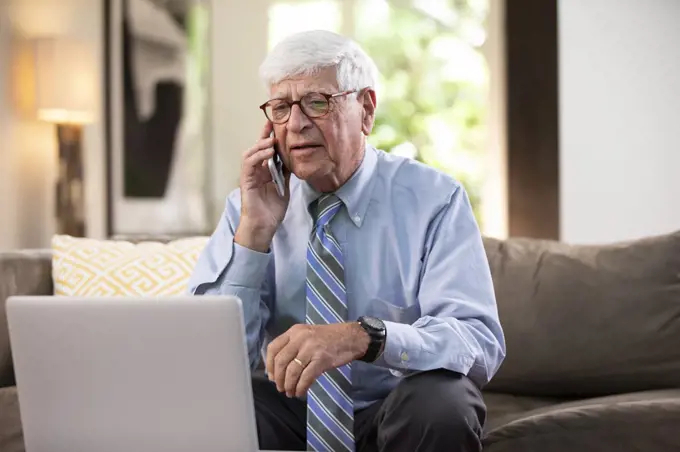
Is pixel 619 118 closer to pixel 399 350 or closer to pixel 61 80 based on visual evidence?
pixel 399 350

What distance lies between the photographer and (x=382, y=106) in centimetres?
370

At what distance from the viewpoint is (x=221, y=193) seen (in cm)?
392

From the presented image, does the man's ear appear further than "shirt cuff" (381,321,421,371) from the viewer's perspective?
Yes

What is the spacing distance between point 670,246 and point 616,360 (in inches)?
12.0

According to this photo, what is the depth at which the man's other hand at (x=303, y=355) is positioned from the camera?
1.44 metres

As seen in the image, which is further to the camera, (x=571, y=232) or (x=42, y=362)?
(x=571, y=232)

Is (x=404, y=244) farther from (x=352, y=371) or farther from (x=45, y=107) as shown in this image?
(x=45, y=107)

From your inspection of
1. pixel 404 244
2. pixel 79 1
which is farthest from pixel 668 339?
pixel 79 1

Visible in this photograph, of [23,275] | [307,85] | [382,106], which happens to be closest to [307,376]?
[307,85]

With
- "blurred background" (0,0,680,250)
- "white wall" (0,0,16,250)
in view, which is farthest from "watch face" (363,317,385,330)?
"white wall" (0,0,16,250)

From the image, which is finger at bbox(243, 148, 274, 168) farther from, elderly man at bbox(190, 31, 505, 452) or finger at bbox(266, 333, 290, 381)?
finger at bbox(266, 333, 290, 381)

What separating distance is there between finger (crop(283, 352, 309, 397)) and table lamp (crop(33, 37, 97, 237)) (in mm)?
2769

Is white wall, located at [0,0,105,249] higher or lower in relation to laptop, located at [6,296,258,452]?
higher

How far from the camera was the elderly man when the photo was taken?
5.64 feet
